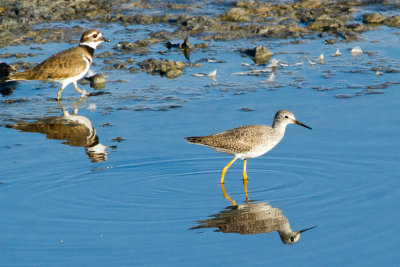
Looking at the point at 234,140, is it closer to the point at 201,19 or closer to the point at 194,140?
the point at 194,140

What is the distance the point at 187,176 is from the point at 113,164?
117cm

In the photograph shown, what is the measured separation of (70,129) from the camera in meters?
11.6

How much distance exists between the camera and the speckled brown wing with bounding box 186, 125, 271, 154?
9.60 meters

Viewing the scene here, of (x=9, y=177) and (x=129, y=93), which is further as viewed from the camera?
(x=129, y=93)

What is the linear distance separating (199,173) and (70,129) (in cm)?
298

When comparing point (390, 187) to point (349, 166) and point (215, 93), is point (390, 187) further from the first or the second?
point (215, 93)

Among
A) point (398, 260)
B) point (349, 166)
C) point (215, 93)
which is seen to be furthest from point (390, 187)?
point (215, 93)

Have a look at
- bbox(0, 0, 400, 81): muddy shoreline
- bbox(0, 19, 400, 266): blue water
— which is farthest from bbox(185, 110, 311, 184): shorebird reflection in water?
bbox(0, 0, 400, 81): muddy shoreline

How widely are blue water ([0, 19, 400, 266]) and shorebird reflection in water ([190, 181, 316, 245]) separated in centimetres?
9

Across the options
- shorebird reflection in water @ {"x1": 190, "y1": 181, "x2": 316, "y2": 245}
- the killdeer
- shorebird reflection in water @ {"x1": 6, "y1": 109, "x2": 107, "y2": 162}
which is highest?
the killdeer

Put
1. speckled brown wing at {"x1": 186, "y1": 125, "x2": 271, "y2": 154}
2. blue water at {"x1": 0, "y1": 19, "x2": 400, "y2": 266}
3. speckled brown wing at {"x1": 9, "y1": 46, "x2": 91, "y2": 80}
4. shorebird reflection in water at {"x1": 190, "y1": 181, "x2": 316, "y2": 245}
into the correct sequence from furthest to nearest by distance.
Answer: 1. speckled brown wing at {"x1": 9, "y1": 46, "x2": 91, "y2": 80}
2. speckled brown wing at {"x1": 186, "y1": 125, "x2": 271, "y2": 154}
3. shorebird reflection in water at {"x1": 190, "y1": 181, "x2": 316, "y2": 245}
4. blue water at {"x1": 0, "y1": 19, "x2": 400, "y2": 266}

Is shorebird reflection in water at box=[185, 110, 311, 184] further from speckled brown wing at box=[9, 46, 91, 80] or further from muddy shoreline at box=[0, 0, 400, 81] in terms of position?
muddy shoreline at box=[0, 0, 400, 81]

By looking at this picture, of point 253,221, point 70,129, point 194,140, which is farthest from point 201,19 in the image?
point 253,221

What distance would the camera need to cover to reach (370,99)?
12.3 metres
